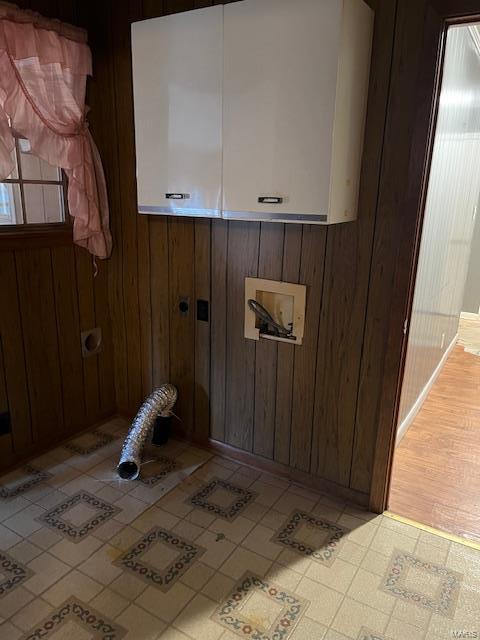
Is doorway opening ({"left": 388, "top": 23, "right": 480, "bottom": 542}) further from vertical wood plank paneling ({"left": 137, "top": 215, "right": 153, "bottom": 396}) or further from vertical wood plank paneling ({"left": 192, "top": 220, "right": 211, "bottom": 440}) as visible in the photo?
vertical wood plank paneling ({"left": 137, "top": 215, "right": 153, "bottom": 396})

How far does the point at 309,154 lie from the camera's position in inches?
63.8

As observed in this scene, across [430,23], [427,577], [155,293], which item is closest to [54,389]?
[155,293]

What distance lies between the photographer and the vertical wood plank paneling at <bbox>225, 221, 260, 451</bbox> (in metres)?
2.14

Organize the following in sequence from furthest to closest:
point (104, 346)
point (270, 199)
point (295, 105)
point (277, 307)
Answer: point (104, 346)
point (277, 307)
point (270, 199)
point (295, 105)

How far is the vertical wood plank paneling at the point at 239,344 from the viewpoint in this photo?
2141 mm

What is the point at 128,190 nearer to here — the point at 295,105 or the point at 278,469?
the point at 295,105

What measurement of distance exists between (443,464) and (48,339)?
223 centimetres

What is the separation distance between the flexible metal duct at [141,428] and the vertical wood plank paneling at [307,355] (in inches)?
27.3

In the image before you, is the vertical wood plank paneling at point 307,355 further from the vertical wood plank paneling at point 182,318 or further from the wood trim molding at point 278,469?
the vertical wood plank paneling at point 182,318

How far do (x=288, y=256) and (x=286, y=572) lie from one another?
1.27 meters

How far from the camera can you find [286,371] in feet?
7.20

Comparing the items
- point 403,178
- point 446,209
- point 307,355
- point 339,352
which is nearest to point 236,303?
point 307,355

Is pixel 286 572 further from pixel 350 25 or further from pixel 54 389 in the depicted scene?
pixel 350 25

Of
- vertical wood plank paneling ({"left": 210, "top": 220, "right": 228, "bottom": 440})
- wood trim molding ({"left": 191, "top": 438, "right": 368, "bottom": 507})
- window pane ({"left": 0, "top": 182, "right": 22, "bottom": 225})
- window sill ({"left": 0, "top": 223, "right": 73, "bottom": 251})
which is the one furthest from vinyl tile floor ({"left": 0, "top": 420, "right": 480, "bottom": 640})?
window pane ({"left": 0, "top": 182, "right": 22, "bottom": 225})
